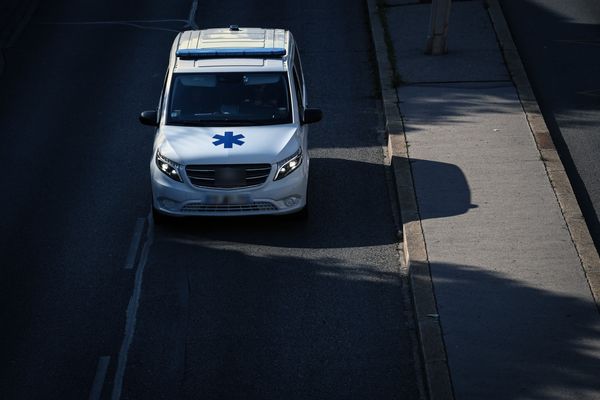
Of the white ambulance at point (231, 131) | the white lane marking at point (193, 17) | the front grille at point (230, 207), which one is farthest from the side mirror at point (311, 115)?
the white lane marking at point (193, 17)

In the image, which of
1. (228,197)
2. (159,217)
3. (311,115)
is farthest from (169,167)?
(311,115)

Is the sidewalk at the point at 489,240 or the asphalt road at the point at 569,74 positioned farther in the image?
the asphalt road at the point at 569,74

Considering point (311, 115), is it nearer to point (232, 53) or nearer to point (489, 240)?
point (232, 53)

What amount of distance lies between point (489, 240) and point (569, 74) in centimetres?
700

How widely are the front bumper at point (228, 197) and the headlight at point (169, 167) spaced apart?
0.05 meters

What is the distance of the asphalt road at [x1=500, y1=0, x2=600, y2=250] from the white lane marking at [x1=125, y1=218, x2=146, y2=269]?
5700mm

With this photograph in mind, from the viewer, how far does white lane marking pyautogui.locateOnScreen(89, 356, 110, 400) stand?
33.3 feet

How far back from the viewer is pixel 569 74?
18.5m

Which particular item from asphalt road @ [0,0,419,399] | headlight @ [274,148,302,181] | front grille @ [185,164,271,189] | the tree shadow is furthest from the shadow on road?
headlight @ [274,148,302,181]

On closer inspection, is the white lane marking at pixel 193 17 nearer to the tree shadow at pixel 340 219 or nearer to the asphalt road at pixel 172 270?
the asphalt road at pixel 172 270

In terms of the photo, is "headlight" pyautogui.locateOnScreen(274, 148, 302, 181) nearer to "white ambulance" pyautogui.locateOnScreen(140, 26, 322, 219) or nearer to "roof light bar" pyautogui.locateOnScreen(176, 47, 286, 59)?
"white ambulance" pyautogui.locateOnScreen(140, 26, 322, 219)

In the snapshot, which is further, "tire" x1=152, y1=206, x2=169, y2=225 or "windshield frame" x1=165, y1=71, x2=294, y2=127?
"windshield frame" x1=165, y1=71, x2=294, y2=127

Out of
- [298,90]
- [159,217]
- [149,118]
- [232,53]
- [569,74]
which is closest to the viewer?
[159,217]

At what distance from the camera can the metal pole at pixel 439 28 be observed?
18.8 meters
